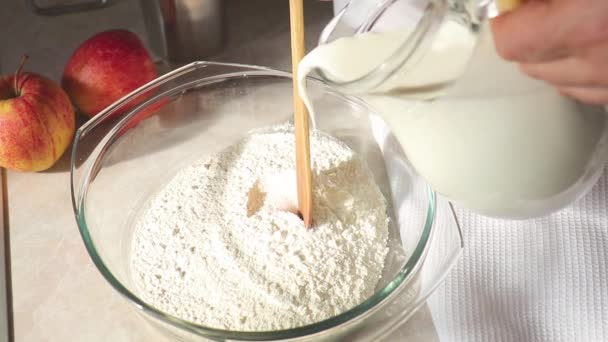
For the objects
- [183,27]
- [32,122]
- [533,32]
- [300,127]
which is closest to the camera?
[533,32]

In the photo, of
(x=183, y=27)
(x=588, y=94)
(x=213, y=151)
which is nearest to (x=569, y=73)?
(x=588, y=94)

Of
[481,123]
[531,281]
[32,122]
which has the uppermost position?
[481,123]

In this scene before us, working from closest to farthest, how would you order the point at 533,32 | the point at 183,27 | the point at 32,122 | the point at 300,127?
the point at 533,32 → the point at 300,127 → the point at 32,122 → the point at 183,27

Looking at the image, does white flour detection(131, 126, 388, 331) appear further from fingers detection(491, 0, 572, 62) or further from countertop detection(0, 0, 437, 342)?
fingers detection(491, 0, 572, 62)

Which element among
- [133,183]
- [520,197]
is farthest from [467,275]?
[133,183]

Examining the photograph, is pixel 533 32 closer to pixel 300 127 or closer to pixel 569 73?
pixel 569 73

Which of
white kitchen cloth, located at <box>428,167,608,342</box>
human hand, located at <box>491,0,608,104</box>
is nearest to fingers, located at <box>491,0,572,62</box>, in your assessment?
human hand, located at <box>491,0,608,104</box>

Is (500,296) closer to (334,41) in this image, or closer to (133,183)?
(334,41)

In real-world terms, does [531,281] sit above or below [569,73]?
below
